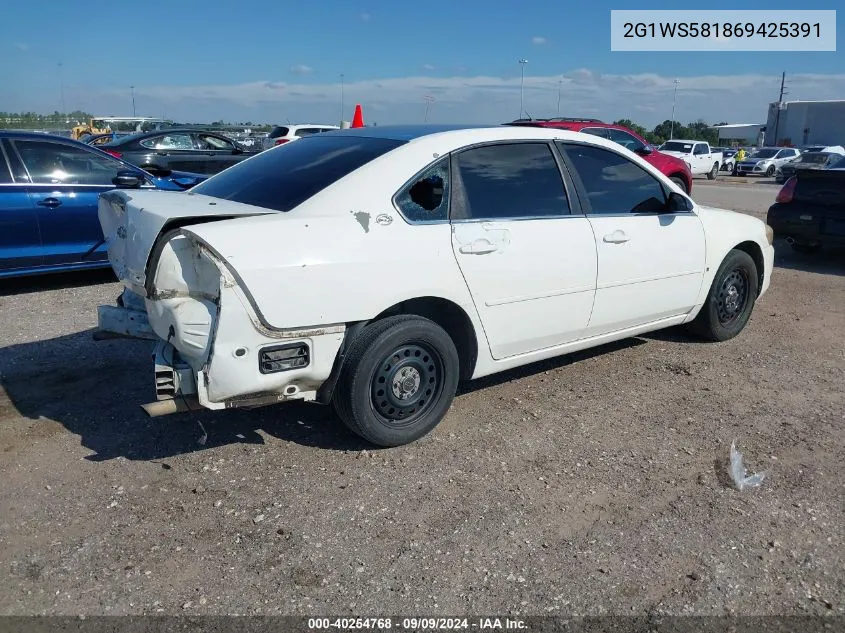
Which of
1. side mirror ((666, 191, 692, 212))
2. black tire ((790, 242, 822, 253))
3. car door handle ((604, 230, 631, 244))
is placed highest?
side mirror ((666, 191, 692, 212))

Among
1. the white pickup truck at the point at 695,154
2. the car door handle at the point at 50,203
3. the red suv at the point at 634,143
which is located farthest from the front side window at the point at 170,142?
the white pickup truck at the point at 695,154

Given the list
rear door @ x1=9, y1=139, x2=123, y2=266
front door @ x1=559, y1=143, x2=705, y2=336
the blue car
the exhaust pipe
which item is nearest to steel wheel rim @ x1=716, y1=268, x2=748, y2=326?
front door @ x1=559, y1=143, x2=705, y2=336

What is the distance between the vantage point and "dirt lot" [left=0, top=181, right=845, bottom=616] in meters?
2.69

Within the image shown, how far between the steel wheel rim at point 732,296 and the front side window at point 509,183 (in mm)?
1903

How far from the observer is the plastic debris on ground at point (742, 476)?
3.47 m

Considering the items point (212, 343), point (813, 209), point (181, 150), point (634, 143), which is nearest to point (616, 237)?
point (212, 343)

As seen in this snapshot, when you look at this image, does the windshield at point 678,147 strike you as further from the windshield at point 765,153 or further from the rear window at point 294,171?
the rear window at point 294,171

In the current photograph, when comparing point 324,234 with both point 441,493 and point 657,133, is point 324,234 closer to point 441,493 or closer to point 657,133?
point 441,493

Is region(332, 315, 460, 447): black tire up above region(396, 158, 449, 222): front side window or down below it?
below

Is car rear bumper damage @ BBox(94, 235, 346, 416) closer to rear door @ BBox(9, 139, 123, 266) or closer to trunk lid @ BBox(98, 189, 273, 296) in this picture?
trunk lid @ BBox(98, 189, 273, 296)

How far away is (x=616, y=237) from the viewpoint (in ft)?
14.5

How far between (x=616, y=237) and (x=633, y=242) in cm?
16

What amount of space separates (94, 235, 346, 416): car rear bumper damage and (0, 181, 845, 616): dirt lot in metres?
0.51

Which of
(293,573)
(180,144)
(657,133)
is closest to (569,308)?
(293,573)
